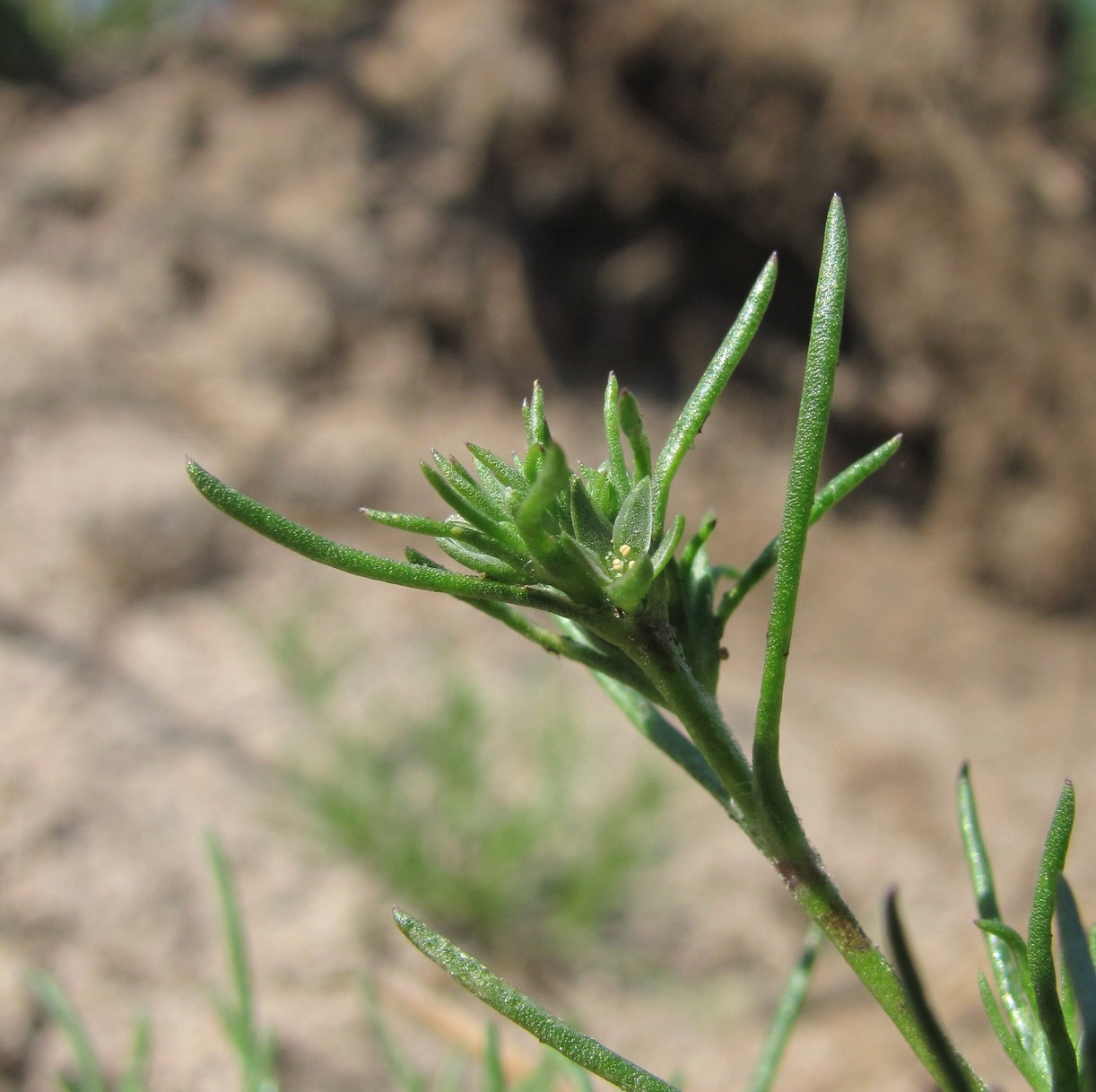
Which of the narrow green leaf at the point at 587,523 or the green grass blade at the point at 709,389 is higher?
the green grass blade at the point at 709,389

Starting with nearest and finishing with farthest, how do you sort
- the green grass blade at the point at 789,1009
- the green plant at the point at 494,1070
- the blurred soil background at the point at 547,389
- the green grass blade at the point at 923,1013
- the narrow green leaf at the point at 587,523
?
the green grass blade at the point at 923,1013 → the narrow green leaf at the point at 587,523 → the green grass blade at the point at 789,1009 → the green plant at the point at 494,1070 → the blurred soil background at the point at 547,389

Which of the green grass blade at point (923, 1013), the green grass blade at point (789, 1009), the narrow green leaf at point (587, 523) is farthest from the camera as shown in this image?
the green grass blade at point (789, 1009)

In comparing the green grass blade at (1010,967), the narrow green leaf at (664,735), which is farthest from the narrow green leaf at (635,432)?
the green grass blade at (1010,967)

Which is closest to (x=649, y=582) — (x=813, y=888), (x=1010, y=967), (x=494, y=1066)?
(x=813, y=888)

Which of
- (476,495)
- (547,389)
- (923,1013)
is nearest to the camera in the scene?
(923,1013)

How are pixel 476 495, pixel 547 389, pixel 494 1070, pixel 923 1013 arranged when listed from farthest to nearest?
pixel 547 389 → pixel 494 1070 → pixel 476 495 → pixel 923 1013

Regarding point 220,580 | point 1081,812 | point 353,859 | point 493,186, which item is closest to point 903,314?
point 493,186

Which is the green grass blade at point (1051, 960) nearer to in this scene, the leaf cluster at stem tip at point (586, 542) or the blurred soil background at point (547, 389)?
the leaf cluster at stem tip at point (586, 542)

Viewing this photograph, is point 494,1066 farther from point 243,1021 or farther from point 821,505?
point 821,505

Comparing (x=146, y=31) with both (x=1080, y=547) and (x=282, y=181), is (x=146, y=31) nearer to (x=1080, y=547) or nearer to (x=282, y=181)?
(x=282, y=181)
